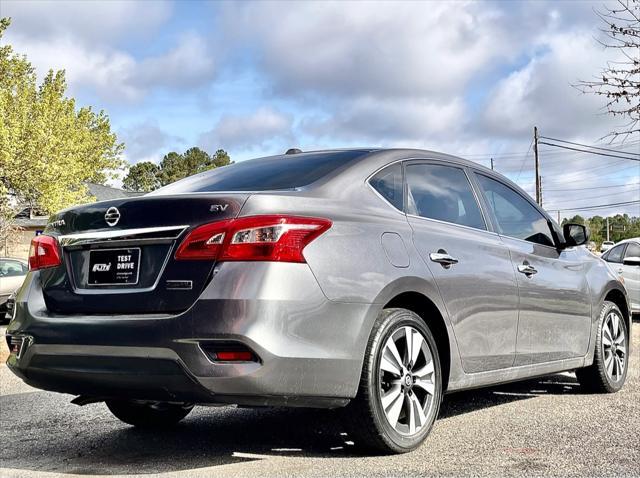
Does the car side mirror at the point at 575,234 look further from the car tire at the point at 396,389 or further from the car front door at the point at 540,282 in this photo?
the car tire at the point at 396,389

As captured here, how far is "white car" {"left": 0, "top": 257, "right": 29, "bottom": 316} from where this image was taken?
1773 cm

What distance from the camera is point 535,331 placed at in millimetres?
5441

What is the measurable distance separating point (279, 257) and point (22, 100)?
35373mm

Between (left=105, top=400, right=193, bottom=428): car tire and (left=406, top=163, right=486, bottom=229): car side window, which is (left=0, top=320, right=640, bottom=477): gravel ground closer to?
(left=105, top=400, right=193, bottom=428): car tire

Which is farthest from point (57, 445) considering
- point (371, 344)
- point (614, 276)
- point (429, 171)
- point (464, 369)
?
point (614, 276)

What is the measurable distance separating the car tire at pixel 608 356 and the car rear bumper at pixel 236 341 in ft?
9.98

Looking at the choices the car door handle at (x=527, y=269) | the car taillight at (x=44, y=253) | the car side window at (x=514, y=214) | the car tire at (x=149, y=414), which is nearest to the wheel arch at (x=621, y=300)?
the car side window at (x=514, y=214)

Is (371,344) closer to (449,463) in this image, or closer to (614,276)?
(449,463)

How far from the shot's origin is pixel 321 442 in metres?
4.71

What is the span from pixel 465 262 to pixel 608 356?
239 cm

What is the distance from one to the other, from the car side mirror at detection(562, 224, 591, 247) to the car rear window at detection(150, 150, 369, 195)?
2239 mm

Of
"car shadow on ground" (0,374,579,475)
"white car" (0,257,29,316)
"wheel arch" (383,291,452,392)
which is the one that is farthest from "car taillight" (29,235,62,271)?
"white car" (0,257,29,316)

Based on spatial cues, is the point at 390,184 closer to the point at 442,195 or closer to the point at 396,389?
the point at 442,195

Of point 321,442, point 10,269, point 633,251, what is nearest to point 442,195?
point 321,442
